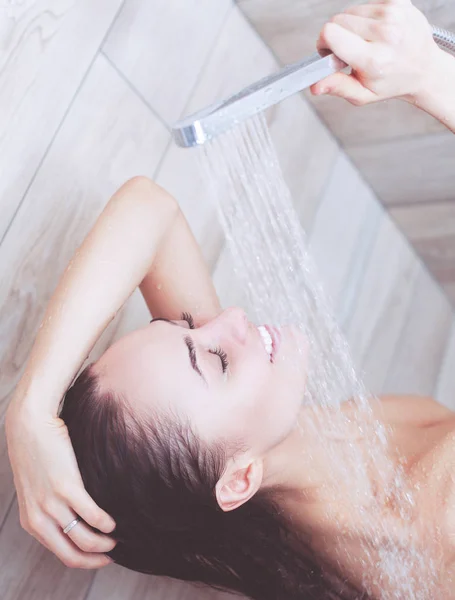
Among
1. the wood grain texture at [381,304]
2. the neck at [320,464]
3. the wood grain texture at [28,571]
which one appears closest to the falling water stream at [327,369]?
the neck at [320,464]

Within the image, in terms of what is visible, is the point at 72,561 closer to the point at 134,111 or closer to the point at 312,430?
the point at 312,430

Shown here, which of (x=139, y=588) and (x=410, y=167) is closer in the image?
(x=139, y=588)

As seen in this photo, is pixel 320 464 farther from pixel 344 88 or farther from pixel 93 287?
pixel 344 88

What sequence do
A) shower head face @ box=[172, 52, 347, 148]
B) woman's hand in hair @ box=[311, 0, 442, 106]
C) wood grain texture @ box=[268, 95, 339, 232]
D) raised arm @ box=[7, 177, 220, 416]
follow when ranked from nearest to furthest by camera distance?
1. shower head face @ box=[172, 52, 347, 148]
2. woman's hand in hair @ box=[311, 0, 442, 106]
3. raised arm @ box=[7, 177, 220, 416]
4. wood grain texture @ box=[268, 95, 339, 232]

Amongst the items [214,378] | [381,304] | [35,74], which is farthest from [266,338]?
[381,304]

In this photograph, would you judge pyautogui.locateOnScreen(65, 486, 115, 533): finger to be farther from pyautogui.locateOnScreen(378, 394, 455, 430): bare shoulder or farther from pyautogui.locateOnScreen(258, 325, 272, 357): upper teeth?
pyautogui.locateOnScreen(378, 394, 455, 430): bare shoulder

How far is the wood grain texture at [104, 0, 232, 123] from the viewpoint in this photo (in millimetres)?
1332

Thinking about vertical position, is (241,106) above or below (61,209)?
above

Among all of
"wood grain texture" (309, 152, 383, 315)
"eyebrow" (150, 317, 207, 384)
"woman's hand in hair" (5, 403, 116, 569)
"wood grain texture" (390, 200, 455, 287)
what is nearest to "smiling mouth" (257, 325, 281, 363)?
"eyebrow" (150, 317, 207, 384)

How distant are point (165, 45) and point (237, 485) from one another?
0.90 meters

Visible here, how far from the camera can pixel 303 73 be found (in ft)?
2.54

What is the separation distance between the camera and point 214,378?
2.87ft

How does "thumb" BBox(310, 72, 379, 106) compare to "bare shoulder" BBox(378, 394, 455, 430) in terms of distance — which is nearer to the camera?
"thumb" BBox(310, 72, 379, 106)

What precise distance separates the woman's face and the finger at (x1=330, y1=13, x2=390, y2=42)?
387 millimetres
